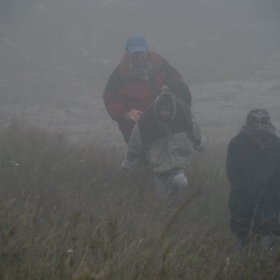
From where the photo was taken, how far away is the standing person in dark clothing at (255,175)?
13.3 feet

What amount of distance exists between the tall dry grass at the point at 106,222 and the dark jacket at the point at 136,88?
0.78m

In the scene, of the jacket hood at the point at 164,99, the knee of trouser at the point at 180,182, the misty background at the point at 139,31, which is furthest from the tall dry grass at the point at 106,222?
the misty background at the point at 139,31

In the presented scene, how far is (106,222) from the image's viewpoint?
8.43ft

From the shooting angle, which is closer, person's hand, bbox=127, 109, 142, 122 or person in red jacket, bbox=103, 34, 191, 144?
person's hand, bbox=127, 109, 142, 122

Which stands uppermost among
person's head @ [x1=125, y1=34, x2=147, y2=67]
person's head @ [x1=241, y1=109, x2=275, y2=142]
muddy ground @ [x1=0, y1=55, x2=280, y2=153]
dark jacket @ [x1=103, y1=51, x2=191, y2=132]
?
person's head @ [x1=125, y1=34, x2=147, y2=67]

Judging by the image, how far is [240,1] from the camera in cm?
3316

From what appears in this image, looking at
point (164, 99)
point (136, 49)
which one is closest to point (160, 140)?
point (164, 99)

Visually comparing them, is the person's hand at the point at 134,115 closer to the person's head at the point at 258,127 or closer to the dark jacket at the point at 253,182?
the dark jacket at the point at 253,182

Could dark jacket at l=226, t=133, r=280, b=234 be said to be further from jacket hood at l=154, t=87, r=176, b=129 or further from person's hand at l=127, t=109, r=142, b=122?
person's hand at l=127, t=109, r=142, b=122

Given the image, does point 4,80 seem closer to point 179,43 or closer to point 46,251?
point 179,43

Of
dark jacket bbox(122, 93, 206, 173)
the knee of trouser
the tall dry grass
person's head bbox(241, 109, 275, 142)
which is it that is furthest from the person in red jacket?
person's head bbox(241, 109, 275, 142)

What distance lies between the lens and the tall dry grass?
7.09 ft

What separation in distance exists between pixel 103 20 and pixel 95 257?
2552 centimetres

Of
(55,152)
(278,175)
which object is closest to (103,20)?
(55,152)
